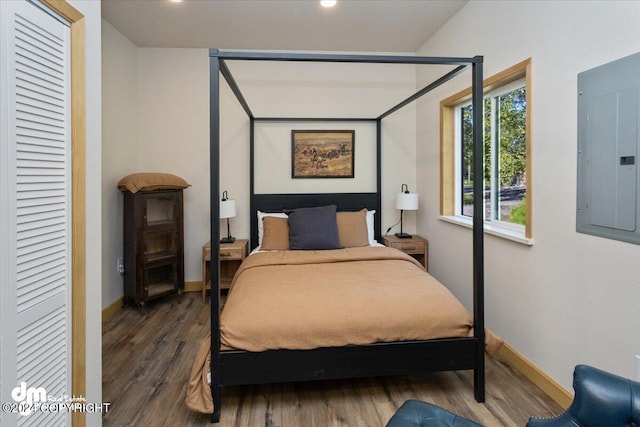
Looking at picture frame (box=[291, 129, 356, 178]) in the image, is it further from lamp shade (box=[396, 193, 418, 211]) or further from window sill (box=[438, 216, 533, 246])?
window sill (box=[438, 216, 533, 246])

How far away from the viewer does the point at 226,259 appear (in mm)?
3742

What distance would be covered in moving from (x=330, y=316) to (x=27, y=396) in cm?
132

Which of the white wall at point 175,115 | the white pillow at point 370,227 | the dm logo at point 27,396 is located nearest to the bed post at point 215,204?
the dm logo at point 27,396

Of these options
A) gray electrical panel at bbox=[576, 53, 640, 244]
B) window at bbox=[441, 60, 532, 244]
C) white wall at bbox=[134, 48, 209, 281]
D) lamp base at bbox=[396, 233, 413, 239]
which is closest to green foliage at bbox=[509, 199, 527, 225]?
window at bbox=[441, 60, 532, 244]

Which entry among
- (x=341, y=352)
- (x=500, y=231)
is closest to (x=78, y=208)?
(x=341, y=352)

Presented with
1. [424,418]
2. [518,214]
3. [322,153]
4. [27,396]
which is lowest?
[424,418]

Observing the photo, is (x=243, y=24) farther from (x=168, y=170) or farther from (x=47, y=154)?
(x=47, y=154)

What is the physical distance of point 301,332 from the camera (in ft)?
6.42

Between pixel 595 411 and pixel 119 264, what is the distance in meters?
3.90

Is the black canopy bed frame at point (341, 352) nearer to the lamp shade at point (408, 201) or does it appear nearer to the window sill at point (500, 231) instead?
the window sill at point (500, 231)

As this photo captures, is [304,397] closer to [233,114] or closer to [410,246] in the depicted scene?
[410,246]

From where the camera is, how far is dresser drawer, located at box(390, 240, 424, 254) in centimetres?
394

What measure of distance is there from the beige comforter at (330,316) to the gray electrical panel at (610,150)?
34.1 inches

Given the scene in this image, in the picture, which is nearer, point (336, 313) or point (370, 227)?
point (336, 313)
